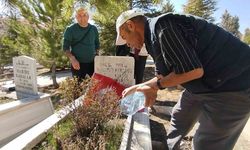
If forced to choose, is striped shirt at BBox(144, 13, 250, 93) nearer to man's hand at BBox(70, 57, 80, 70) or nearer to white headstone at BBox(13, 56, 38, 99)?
man's hand at BBox(70, 57, 80, 70)

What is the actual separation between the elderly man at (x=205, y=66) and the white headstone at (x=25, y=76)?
2982 millimetres

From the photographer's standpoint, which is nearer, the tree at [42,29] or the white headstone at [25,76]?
the white headstone at [25,76]

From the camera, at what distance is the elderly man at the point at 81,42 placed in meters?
4.76

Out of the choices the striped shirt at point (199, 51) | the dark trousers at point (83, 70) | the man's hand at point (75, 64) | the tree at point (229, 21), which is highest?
the tree at point (229, 21)

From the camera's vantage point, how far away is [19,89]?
530 centimetres

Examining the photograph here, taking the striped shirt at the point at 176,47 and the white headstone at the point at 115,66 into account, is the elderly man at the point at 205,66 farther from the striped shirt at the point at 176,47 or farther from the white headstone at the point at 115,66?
the white headstone at the point at 115,66

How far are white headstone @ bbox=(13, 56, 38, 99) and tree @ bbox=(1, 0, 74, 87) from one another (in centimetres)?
438

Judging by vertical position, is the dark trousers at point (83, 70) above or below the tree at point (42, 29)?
below

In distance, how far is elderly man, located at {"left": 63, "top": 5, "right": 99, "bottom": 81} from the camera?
4.76m

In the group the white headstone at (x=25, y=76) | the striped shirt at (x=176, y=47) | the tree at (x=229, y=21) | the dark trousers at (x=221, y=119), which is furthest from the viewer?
the tree at (x=229, y=21)

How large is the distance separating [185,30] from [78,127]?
1762 mm

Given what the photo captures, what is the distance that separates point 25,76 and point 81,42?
1105 millimetres

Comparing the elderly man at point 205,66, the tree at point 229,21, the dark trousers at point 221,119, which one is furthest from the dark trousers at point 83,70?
the tree at point 229,21

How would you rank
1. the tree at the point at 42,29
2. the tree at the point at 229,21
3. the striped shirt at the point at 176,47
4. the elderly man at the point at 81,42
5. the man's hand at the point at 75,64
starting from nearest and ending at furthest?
the striped shirt at the point at 176,47, the man's hand at the point at 75,64, the elderly man at the point at 81,42, the tree at the point at 42,29, the tree at the point at 229,21
